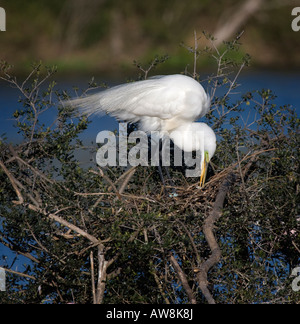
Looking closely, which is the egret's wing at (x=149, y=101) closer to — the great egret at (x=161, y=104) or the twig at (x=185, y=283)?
the great egret at (x=161, y=104)

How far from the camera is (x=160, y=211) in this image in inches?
107

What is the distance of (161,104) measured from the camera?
3746 mm

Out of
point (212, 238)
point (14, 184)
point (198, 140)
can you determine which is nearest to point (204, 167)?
point (198, 140)

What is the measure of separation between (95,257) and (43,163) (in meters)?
0.70

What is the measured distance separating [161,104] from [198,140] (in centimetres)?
40

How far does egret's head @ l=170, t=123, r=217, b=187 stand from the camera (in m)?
3.29

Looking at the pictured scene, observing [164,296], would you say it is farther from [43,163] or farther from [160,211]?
[43,163]

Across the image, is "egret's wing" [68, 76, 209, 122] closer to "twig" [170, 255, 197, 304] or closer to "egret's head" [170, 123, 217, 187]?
"egret's head" [170, 123, 217, 187]

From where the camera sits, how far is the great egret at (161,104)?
11.9 feet

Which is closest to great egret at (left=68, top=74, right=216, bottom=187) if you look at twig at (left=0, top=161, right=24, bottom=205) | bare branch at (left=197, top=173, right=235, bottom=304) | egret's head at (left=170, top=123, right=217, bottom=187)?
egret's head at (left=170, top=123, right=217, bottom=187)

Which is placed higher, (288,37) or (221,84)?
(288,37)

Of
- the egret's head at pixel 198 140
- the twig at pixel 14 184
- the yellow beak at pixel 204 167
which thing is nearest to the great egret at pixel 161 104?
the egret's head at pixel 198 140

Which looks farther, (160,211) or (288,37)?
(288,37)

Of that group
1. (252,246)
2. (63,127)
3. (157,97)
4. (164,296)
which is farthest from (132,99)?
(164,296)
